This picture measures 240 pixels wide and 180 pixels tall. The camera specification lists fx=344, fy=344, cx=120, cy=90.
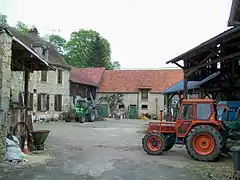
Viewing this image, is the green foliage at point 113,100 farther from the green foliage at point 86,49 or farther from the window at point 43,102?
the green foliage at point 86,49

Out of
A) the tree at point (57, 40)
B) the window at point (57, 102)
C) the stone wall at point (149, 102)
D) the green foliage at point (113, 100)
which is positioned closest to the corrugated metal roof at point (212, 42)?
the window at point (57, 102)

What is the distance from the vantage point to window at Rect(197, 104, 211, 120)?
1102 cm

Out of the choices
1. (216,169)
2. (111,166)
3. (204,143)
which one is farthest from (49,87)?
(216,169)

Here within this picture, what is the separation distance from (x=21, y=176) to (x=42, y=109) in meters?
24.5

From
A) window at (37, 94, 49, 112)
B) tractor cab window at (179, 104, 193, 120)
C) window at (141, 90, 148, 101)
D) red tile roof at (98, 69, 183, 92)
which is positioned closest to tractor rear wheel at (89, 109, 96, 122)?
window at (37, 94, 49, 112)

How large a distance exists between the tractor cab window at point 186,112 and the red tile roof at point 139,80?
3157 centimetres

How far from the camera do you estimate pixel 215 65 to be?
1745cm

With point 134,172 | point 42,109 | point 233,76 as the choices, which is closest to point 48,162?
point 134,172

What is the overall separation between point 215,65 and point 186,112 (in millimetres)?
6956

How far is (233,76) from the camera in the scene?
16.4 m

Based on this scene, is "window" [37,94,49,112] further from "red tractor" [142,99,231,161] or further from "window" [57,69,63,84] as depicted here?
"red tractor" [142,99,231,161]

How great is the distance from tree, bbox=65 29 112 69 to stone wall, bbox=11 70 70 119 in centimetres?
2017

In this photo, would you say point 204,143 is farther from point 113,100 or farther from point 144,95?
point 113,100

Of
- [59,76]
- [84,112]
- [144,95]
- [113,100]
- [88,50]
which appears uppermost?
[88,50]
